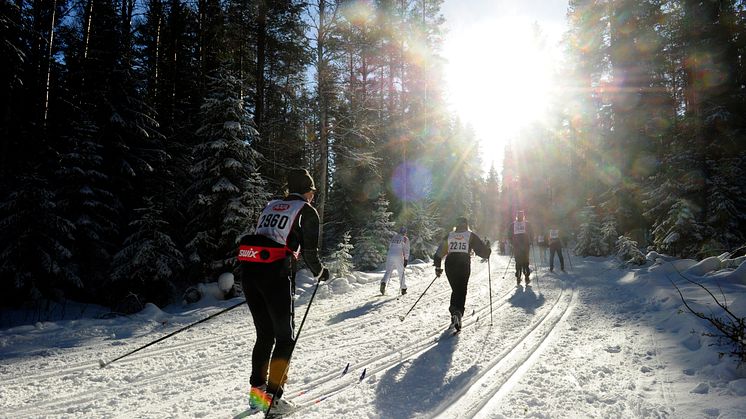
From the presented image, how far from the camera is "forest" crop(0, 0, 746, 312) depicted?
11055 millimetres

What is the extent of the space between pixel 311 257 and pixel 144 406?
2298mm

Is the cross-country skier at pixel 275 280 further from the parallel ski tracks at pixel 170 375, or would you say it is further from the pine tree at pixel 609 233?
the pine tree at pixel 609 233

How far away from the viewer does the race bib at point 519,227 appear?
12863 mm

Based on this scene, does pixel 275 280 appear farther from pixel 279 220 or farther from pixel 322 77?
pixel 322 77

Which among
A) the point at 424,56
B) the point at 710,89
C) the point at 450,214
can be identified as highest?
the point at 424,56

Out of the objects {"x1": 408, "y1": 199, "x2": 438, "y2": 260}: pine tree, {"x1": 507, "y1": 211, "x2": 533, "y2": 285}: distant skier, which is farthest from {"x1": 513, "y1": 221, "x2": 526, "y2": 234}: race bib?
{"x1": 408, "y1": 199, "x2": 438, "y2": 260}: pine tree

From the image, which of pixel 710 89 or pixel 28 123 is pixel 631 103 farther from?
pixel 28 123

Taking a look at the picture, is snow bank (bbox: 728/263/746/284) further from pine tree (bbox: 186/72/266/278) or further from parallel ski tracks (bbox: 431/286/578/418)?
pine tree (bbox: 186/72/266/278)

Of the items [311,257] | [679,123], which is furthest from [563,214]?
[311,257]

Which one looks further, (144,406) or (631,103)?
(631,103)

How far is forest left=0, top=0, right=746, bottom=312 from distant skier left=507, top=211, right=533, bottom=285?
5.70 m

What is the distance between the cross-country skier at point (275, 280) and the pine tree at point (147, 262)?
864cm

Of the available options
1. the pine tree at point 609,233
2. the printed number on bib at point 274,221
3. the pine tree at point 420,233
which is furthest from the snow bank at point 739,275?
the pine tree at point 609,233

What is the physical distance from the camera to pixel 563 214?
3534 cm
